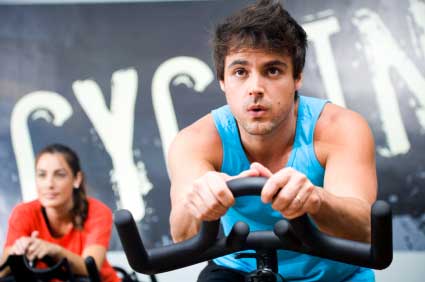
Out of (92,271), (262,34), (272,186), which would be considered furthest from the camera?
(92,271)

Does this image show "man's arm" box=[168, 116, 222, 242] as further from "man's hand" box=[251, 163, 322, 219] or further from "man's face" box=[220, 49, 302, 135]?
"man's hand" box=[251, 163, 322, 219]

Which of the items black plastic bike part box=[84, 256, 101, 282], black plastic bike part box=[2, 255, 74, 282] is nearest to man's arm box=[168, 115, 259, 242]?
black plastic bike part box=[84, 256, 101, 282]

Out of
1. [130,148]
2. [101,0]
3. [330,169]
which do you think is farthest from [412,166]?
[330,169]

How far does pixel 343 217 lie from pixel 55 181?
231 centimetres

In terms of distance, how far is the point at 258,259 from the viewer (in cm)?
114

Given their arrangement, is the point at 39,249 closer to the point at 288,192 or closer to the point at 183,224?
the point at 183,224

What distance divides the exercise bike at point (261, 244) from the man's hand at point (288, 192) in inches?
0.8

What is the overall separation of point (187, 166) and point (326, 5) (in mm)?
2455

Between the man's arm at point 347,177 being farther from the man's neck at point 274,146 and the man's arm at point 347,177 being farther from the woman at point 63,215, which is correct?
the woman at point 63,215

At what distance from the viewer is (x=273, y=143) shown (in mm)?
1679

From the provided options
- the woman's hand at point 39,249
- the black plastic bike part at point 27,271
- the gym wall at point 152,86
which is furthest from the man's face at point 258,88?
the gym wall at point 152,86

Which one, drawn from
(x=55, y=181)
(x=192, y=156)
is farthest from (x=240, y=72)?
(x=55, y=181)

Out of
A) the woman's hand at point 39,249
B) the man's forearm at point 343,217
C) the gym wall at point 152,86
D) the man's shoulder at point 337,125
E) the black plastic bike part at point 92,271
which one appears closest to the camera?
the man's forearm at point 343,217

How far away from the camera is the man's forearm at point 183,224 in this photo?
130cm
